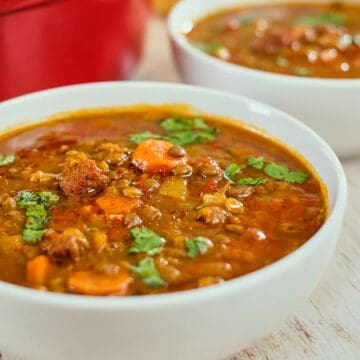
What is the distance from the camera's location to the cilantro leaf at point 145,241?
2.56 metres

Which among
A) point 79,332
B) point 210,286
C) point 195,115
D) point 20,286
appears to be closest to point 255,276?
point 210,286

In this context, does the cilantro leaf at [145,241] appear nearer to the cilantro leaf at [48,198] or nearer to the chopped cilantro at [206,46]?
the cilantro leaf at [48,198]

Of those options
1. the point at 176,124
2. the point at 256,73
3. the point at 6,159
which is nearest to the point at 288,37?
the point at 256,73

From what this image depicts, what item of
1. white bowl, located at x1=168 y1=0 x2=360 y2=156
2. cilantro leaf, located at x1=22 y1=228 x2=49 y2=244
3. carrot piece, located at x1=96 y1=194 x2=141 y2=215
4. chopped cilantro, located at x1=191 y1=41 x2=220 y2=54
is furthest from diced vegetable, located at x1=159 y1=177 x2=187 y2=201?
chopped cilantro, located at x1=191 y1=41 x2=220 y2=54

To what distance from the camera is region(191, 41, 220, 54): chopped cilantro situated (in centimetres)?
435

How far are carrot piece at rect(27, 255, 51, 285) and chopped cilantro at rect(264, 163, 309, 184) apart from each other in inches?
41.0

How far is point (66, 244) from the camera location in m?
2.50

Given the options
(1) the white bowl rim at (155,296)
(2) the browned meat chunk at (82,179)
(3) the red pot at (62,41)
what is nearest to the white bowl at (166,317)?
(1) the white bowl rim at (155,296)

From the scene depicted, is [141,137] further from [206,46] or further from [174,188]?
[206,46]

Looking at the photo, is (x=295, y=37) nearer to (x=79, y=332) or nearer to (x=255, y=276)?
(x=255, y=276)

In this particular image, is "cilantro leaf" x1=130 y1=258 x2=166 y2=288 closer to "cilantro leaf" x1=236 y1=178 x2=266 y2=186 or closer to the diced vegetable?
the diced vegetable

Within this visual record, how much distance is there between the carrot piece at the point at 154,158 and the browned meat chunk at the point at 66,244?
1.87ft

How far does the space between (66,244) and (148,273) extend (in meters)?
0.28

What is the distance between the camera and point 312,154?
320 centimetres
